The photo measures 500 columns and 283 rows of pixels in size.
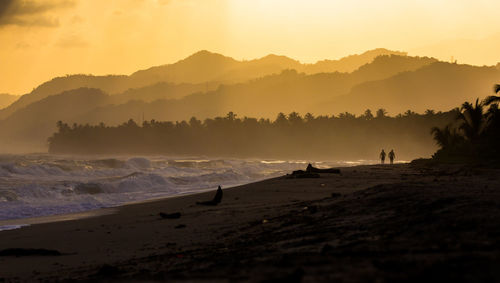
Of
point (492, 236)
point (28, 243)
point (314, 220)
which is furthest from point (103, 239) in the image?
point (492, 236)

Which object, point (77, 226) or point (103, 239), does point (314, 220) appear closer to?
point (103, 239)

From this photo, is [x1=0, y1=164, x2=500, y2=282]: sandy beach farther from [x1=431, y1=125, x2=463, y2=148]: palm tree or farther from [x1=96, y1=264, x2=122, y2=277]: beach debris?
[x1=431, y1=125, x2=463, y2=148]: palm tree

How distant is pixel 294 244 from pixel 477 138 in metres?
36.0

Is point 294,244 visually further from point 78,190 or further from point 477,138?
point 477,138

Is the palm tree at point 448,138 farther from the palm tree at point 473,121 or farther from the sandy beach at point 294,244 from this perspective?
the sandy beach at point 294,244

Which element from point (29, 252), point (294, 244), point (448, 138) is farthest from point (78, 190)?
point (448, 138)

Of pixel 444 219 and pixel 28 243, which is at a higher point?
pixel 444 219

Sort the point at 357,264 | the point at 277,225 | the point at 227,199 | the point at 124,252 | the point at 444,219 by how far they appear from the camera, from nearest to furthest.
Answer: the point at 357,264 < the point at 444,219 < the point at 124,252 < the point at 277,225 < the point at 227,199

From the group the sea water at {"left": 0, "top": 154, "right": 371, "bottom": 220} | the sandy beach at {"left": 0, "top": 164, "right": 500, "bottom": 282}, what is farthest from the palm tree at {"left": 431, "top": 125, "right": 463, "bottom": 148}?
the sandy beach at {"left": 0, "top": 164, "right": 500, "bottom": 282}

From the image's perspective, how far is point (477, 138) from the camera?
136ft

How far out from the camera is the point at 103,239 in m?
14.1

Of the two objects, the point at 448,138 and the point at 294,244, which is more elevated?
the point at 448,138

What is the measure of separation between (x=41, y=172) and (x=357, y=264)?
50617 mm

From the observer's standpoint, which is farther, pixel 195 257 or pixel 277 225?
pixel 277 225
